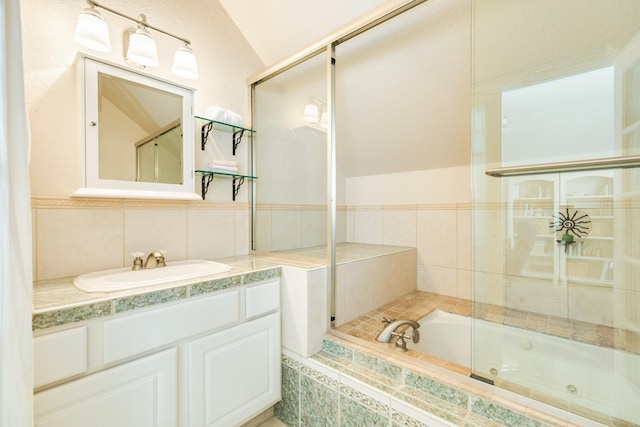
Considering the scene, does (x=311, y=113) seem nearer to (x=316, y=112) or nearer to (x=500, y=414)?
(x=316, y=112)

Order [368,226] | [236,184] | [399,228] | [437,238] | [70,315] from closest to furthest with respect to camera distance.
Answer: [70,315]
[236,184]
[437,238]
[399,228]
[368,226]

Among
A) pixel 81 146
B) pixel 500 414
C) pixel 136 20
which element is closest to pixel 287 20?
pixel 136 20

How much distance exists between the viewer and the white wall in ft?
4.00

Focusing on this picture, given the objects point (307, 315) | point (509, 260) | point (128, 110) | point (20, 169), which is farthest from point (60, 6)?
point (509, 260)

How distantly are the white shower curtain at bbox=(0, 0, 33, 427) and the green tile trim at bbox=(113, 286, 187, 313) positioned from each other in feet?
0.87

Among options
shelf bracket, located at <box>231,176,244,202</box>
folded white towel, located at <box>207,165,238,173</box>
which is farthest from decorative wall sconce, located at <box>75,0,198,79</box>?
shelf bracket, located at <box>231,176,244,202</box>

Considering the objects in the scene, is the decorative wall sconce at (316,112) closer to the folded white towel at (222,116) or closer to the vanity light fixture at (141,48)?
the folded white towel at (222,116)

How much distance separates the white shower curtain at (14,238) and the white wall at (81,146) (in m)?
0.66

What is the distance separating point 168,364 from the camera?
3.61 ft

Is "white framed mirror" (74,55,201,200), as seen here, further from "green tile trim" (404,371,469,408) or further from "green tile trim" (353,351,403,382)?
"green tile trim" (404,371,469,408)

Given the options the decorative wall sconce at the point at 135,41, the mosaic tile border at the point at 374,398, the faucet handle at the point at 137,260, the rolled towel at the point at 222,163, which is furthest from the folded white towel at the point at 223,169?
the mosaic tile border at the point at 374,398

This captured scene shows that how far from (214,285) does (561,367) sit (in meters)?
1.74

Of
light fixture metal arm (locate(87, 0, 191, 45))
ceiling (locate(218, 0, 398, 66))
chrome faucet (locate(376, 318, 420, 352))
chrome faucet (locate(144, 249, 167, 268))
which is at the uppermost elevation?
ceiling (locate(218, 0, 398, 66))

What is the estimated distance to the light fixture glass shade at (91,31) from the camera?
4.07 ft
